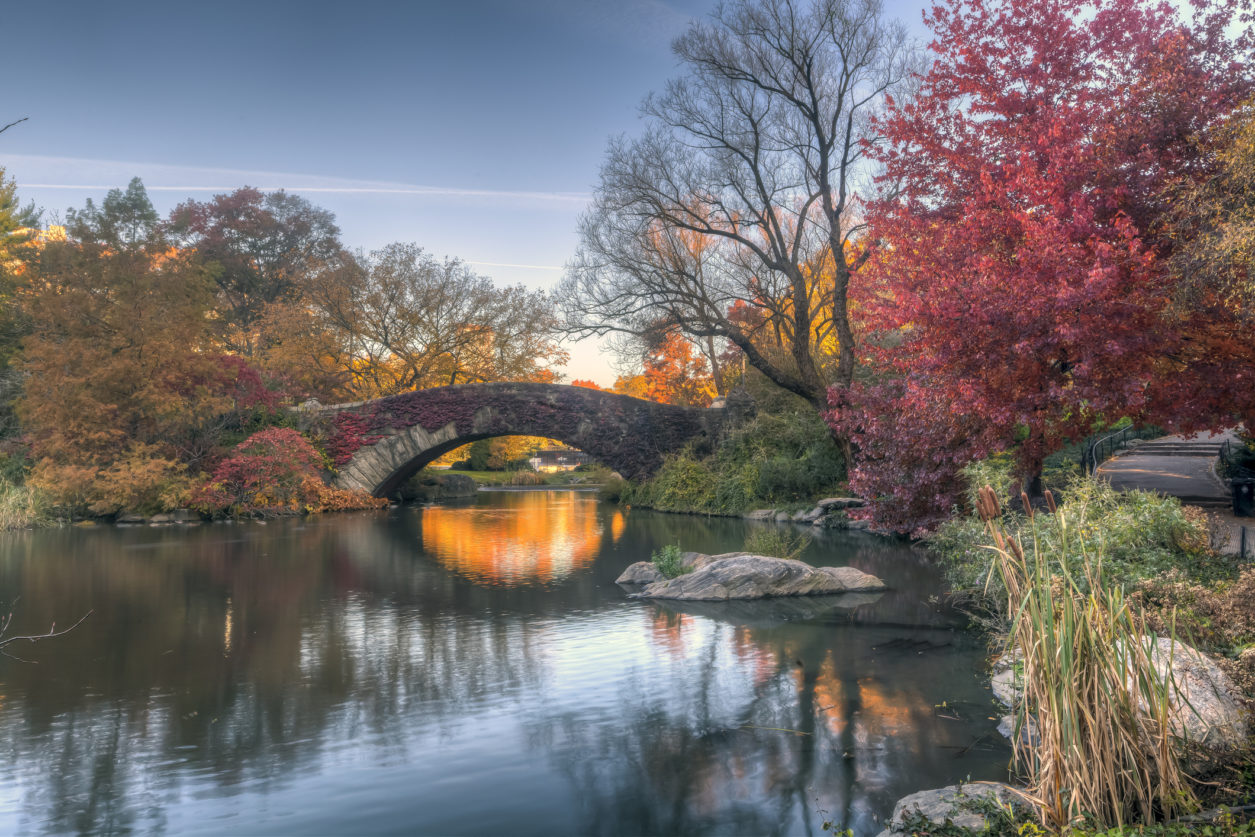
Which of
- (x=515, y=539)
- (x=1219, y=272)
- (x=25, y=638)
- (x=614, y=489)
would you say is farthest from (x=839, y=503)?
(x=25, y=638)

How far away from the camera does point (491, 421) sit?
69.5 feet

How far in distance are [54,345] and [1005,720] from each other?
1918 centimetres

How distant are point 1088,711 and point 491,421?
1890cm

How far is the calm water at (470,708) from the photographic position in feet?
13.2

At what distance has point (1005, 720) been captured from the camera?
5.07 meters

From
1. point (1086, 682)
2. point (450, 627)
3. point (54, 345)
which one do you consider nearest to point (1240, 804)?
point (1086, 682)

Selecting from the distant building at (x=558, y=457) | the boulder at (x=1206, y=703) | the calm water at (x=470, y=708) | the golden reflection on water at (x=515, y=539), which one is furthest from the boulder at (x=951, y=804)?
the distant building at (x=558, y=457)

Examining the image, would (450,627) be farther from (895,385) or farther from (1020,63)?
(1020,63)

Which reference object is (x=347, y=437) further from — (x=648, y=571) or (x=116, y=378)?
(x=648, y=571)

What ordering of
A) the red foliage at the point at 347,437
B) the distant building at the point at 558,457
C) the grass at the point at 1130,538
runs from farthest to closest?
the distant building at the point at 558,457 < the red foliage at the point at 347,437 < the grass at the point at 1130,538

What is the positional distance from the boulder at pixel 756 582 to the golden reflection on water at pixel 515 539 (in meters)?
2.00

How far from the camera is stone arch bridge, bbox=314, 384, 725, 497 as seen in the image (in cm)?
2108

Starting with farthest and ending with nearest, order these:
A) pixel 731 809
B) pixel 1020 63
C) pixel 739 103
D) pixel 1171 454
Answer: pixel 1171 454, pixel 739 103, pixel 1020 63, pixel 731 809

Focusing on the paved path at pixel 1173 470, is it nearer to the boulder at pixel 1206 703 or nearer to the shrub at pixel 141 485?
the boulder at pixel 1206 703
